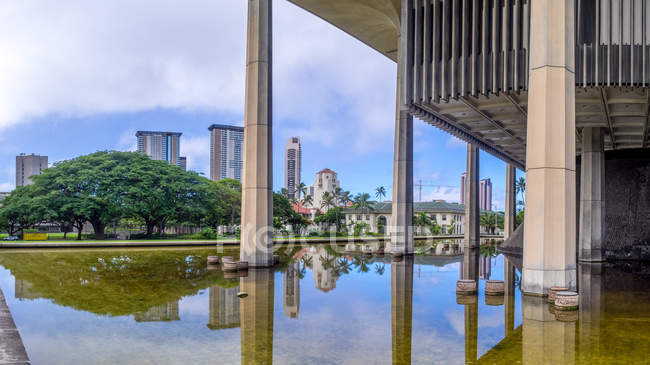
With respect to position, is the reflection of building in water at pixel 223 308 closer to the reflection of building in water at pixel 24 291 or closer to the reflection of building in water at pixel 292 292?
the reflection of building in water at pixel 292 292

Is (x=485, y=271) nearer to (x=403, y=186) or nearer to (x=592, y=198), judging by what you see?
(x=592, y=198)

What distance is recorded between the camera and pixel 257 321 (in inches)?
354

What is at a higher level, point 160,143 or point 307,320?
point 160,143

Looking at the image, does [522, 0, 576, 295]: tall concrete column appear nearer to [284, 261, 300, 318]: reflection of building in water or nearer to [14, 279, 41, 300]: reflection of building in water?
[284, 261, 300, 318]: reflection of building in water

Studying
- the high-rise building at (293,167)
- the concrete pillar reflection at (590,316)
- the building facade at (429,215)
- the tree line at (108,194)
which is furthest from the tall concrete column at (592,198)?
the high-rise building at (293,167)

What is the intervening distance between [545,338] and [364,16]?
25467mm

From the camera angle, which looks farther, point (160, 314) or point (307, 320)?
point (160, 314)

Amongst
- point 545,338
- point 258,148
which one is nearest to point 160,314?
point 545,338

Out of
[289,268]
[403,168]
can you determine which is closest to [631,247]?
[403,168]

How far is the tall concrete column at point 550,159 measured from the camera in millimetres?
12766

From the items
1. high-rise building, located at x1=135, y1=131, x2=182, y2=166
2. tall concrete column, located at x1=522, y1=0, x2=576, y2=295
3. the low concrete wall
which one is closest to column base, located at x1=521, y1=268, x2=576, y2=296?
tall concrete column, located at x1=522, y1=0, x2=576, y2=295

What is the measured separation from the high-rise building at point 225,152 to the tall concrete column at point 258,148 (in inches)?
5811

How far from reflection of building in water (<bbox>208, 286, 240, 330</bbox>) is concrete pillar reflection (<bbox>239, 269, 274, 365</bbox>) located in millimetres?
167

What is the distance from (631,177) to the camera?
29.1 metres
